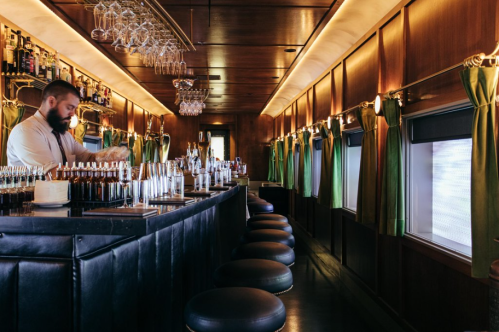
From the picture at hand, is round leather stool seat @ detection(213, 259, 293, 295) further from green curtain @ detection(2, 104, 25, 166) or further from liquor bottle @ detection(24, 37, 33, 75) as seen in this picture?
liquor bottle @ detection(24, 37, 33, 75)

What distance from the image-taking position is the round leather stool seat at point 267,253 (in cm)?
287

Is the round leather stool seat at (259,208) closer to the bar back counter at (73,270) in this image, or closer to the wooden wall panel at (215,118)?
the bar back counter at (73,270)

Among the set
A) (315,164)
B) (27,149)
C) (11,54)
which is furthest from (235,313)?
(315,164)

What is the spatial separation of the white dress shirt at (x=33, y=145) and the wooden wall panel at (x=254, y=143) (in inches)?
398

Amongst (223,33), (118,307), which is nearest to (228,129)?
(223,33)

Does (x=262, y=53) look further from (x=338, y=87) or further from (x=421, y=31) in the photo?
(x=421, y=31)

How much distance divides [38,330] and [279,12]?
3789mm

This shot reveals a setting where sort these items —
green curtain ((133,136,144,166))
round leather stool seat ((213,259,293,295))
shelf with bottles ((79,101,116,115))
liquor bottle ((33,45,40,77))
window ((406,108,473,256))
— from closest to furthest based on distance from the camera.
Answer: round leather stool seat ((213,259,293,295)) → window ((406,108,473,256)) → liquor bottle ((33,45,40,77)) → shelf with bottles ((79,101,116,115)) → green curtain ((133,136,144,166))

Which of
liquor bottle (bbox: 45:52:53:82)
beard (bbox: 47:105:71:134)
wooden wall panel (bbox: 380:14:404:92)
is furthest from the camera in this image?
liquor bottle (bbox: 45:52:53:82)

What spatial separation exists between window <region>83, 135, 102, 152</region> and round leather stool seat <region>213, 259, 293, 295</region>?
18.7 ft

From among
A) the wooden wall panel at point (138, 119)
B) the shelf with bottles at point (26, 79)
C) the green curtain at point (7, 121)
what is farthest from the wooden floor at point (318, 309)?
the wooden wall panel at point (138, 119)

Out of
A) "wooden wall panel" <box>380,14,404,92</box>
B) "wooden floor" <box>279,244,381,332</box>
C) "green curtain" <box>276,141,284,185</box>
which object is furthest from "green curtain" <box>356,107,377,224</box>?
"green curtain" <box>276,141,284,185</box>

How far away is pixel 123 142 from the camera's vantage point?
932 cm

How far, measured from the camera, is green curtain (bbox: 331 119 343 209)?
5.83 meters
